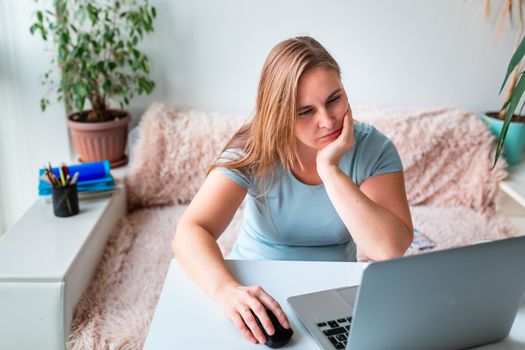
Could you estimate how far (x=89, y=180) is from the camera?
1911 millimetres

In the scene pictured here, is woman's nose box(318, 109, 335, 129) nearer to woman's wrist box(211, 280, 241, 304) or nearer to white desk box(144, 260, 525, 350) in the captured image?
white desk box(144, 260, 525, 350)

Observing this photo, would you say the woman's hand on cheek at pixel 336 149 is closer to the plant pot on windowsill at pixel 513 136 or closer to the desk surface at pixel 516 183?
the desk surface at pixel 516 183

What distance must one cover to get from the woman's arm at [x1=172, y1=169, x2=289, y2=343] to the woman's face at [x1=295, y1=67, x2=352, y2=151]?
0.72ft

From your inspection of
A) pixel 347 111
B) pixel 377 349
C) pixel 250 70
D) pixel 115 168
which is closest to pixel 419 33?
pixel 250 70

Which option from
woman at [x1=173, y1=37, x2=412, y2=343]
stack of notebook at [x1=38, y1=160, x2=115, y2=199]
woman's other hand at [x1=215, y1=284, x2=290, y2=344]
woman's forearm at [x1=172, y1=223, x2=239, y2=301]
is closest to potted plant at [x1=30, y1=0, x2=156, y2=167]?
stack of notebook at [x1=38, y1=160, x2=115, y2=199]

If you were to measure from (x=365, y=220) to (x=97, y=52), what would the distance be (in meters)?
1.42

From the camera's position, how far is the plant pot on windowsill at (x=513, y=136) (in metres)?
2.22

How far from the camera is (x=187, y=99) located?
236 centimetres

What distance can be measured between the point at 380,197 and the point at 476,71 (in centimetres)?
146

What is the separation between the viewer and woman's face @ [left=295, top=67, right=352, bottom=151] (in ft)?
3.70

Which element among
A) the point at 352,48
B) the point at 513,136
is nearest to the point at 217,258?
the point at 352,48

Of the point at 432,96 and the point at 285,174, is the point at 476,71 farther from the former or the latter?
the point at 285,174

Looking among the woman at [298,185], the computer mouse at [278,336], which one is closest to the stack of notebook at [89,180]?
the woman at [298,185]

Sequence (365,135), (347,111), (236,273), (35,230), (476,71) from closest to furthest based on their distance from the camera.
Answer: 1. (236,273)
2. (347,111)
3. (365,135)
4. (35,230)
5. (476,71)
